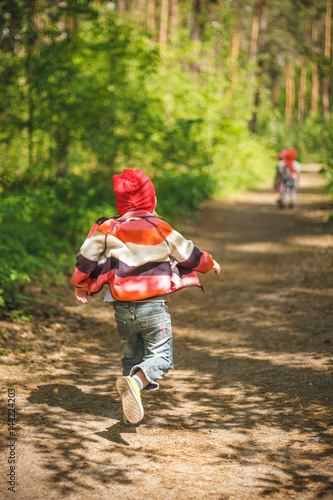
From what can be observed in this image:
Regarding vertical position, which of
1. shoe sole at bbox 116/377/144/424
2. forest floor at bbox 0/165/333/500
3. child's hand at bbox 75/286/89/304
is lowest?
forest floor at bbox 0/165/333/500

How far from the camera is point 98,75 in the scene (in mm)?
11445

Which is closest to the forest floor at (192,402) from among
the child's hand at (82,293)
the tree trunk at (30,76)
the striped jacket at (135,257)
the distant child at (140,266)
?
the distant child at (140,266)

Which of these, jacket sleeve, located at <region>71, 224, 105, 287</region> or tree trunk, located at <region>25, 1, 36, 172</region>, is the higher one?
tree trunk, located at <region>25, 1, 36, 172</region>

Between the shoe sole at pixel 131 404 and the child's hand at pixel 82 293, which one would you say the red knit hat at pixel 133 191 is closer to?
the child's hand at pixel 82 293

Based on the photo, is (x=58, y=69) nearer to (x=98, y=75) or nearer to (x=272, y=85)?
(x=98, y=75)

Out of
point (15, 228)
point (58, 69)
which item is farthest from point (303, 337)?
point (58, 69)

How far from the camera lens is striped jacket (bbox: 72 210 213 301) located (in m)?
3.51

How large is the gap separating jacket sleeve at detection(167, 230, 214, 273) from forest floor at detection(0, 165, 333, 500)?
1260 mm

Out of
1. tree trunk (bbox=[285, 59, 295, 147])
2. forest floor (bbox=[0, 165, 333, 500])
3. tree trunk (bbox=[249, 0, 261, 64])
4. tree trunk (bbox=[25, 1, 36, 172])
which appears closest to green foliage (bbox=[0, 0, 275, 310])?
tree trunk (bbox=[25, 1, 36, 172])

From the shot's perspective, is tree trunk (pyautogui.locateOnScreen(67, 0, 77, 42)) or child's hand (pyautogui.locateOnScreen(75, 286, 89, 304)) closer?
child's hand (pyautogui.locateOnScreen(75, 286, 89, 304))

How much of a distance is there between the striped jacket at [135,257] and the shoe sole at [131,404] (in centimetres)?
59

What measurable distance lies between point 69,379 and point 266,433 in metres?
2.01

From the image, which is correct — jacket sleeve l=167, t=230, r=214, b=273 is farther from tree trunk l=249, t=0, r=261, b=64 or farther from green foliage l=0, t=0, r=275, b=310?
tree trunk l=249, t=0, r=261, b=64

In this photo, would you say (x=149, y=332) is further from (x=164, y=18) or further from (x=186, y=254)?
(x=164, y=18)
